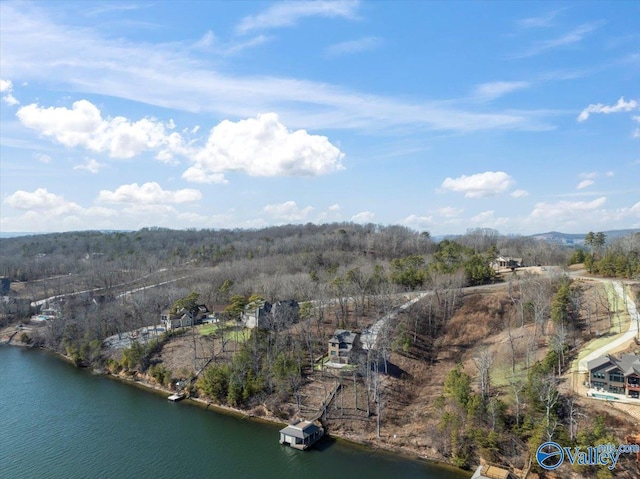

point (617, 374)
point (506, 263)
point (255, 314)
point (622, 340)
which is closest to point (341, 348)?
point (255, 314)

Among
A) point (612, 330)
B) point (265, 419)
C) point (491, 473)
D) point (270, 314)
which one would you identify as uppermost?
point (612, 330)

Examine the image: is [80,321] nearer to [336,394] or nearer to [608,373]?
[336,394]

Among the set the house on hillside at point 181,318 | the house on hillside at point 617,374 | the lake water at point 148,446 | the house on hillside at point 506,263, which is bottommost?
the lake water at point 148,446

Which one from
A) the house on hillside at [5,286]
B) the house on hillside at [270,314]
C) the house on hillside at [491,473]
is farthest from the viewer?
the house on hillside at [5,286]

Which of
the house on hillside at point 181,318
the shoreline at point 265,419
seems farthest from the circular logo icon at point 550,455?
the house on hillside at point 181,318

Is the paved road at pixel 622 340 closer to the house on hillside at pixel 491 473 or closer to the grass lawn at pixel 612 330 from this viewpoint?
the grass lawn at pixel 612 330

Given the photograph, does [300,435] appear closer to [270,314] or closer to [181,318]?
[270,314]

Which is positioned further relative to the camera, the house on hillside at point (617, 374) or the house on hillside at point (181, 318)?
the house on hillside at point (181, 318)
